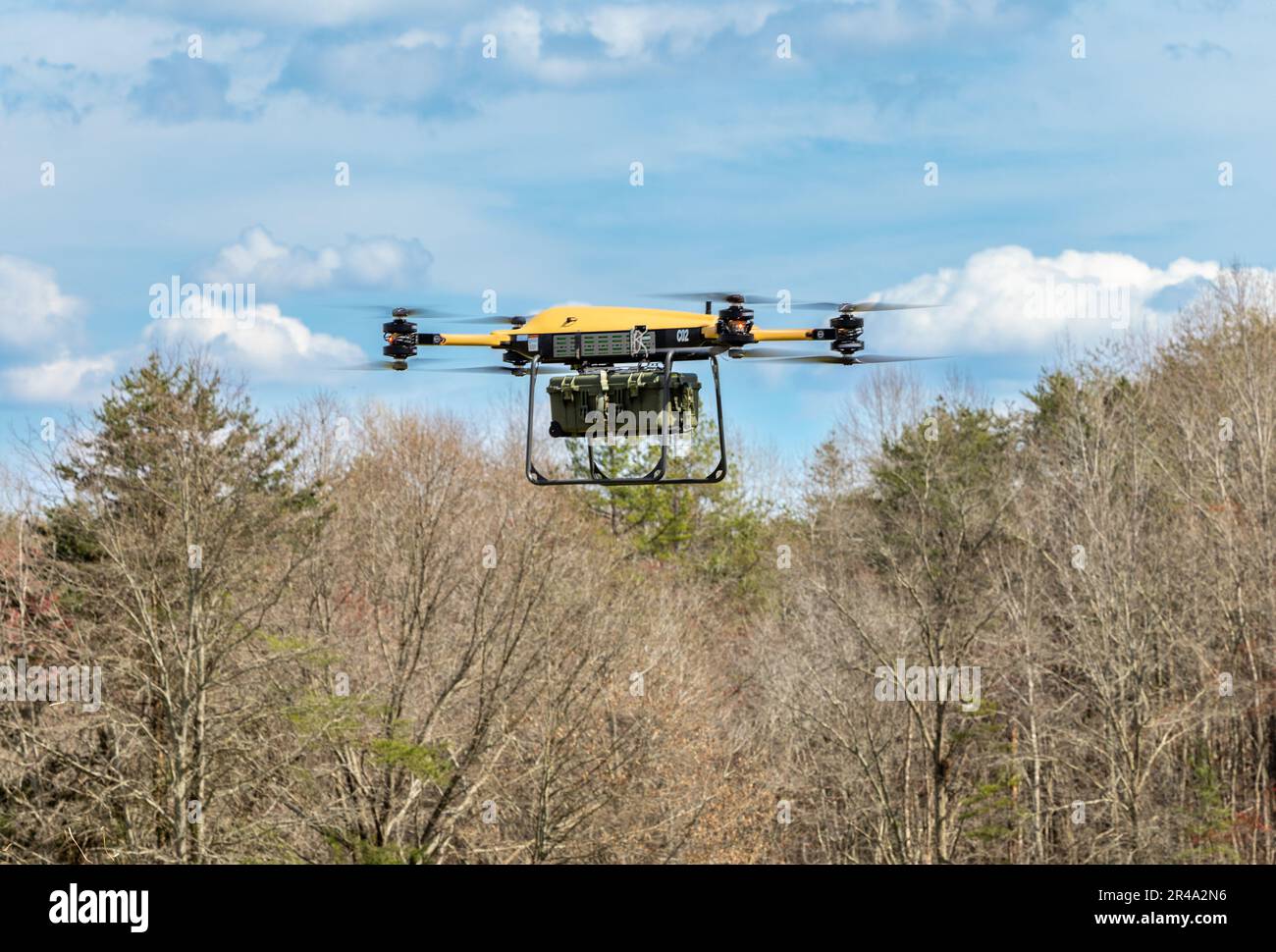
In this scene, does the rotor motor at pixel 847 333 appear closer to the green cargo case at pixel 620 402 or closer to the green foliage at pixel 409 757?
the green cargo case at pixel 620 402

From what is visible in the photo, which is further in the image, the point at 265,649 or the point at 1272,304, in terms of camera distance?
the point at 1272,304

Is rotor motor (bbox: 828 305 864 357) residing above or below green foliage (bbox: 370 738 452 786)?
above

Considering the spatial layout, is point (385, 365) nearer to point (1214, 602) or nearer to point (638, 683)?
point (638, 683)

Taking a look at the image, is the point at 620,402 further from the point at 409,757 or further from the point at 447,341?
the point at 409,757

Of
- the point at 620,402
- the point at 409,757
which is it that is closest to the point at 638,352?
the point at 620,402

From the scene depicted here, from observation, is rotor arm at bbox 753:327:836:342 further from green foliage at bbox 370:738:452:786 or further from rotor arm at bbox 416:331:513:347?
green foliage at bbox 370:738:452:786

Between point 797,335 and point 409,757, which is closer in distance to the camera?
point 797,335

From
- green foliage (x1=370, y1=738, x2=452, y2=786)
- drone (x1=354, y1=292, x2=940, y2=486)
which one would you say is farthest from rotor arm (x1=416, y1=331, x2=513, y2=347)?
green foliage (x1=370, y1=738, x2=452, y2=786)
